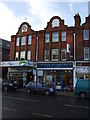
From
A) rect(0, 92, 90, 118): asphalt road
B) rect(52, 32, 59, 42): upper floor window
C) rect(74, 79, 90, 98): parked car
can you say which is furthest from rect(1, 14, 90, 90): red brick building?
rect(0, 92, 90, 118): asphalt road

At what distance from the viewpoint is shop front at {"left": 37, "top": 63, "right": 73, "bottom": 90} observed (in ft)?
77.0

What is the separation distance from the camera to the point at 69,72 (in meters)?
23.7

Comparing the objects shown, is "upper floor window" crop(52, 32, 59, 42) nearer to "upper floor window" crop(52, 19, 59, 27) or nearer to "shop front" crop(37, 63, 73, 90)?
"upper floor window" crop(52, 19, 59, 27)

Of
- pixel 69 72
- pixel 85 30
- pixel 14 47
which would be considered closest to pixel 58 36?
pixel 85 30

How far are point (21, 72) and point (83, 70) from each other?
35.0ft

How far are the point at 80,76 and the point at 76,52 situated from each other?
11.9ft

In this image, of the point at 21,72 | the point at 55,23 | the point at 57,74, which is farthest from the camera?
the point at 21,72

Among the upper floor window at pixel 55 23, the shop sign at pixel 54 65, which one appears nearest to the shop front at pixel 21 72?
the shop sign at pixel 54 65

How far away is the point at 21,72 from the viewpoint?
88.6 ft

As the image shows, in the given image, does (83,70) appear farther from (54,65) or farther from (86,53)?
(54,65)

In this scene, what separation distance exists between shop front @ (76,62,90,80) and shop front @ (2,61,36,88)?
7.08 meters

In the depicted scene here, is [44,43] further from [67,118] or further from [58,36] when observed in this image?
[67,118]

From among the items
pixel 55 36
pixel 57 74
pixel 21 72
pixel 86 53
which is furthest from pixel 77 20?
pixel 21 72

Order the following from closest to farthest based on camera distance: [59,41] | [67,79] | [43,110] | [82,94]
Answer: [43,110] → [82,94] → [67,79] → [59,41]
